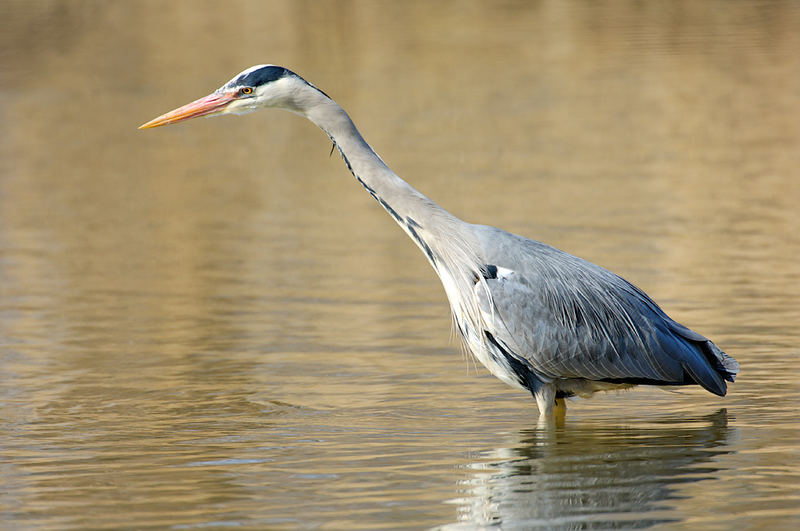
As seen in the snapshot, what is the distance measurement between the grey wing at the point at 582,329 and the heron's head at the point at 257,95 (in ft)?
4.36

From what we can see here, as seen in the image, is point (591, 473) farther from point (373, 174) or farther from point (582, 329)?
point (373, 174)

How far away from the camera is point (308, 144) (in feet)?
63.1

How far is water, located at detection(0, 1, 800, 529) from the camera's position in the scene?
5.73 m

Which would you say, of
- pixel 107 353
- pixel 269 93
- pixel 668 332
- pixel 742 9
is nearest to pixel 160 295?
pixel 107 353

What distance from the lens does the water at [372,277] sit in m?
5.73

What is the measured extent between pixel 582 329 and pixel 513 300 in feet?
1.36

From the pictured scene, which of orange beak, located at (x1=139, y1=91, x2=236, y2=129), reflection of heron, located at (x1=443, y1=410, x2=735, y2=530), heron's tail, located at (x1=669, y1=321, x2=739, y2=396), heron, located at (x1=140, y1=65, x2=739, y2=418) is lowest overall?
reflection of heron, located at (x1=443, y1=410, x2=735, y2=530)

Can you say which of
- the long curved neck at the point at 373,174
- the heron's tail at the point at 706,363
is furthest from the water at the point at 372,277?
the long curved neck at the point at 373,174

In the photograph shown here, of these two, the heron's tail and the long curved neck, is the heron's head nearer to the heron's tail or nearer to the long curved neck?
the long curved neck

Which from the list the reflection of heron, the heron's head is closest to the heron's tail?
the reflection of heron

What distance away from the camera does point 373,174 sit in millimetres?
6648

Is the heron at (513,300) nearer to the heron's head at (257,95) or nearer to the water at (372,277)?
the heron's head at (257,95)

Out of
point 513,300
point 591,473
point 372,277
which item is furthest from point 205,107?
point 372,277

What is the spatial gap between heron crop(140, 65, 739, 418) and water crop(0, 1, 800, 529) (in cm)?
28
